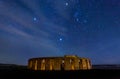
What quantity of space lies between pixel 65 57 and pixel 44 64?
10136 mm

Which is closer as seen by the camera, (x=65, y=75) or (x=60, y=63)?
(x=65, y=75)

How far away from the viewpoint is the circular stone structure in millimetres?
106438

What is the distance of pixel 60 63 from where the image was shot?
351ft

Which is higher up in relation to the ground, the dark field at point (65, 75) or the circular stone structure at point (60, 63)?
the circular stone structure at point (60, 63)

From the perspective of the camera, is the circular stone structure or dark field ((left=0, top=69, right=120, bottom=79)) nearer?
dark field ((left=0, top=69, right=120, bottom=79))

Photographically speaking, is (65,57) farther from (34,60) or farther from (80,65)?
(34,60)

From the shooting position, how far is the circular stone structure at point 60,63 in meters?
106

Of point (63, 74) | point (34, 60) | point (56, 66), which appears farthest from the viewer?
point (34, 60)

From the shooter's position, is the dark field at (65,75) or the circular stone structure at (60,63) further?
the circular stone structure at (60,63)

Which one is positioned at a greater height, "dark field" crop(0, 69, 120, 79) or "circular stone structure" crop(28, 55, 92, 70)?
"circular stone structure" crop(28, 55, 92, 70)

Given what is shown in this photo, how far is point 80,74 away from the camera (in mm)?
94312

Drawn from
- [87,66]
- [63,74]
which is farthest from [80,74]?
[87,66]

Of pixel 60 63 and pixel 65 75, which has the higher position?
pixel 60 63

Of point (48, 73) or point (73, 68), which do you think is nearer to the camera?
point (48, 73)
